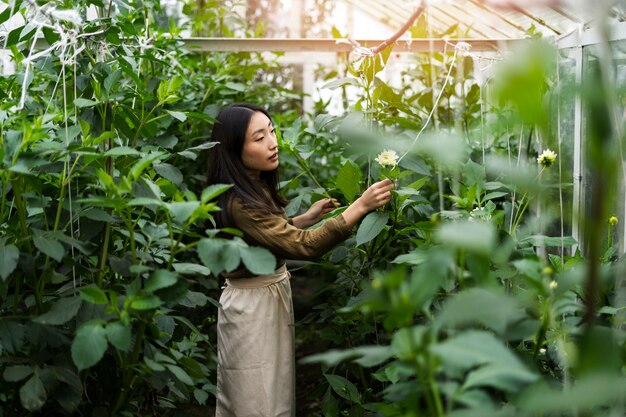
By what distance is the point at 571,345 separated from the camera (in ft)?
5.09

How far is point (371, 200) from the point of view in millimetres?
2221

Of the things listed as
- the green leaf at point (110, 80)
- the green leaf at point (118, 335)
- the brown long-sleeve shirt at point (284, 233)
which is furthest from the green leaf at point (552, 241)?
the green leaf at point (110, 80)

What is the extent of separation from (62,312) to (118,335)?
214 mm

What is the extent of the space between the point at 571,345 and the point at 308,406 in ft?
7.50

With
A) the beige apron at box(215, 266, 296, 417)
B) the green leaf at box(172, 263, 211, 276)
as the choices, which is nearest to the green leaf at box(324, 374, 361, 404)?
the beige apron at box(215, 266, 296, 417)

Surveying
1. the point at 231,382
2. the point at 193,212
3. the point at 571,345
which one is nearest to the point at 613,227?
the point at 571,345

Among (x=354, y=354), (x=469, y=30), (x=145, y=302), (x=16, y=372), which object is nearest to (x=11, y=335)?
(x=16, y=372)

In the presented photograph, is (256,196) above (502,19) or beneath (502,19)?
beneath

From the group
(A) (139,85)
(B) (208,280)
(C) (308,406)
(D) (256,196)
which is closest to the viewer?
(A) (139,85)

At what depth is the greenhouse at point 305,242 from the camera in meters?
1.01

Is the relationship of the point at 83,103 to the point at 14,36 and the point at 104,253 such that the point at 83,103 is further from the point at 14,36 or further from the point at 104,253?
the point at 104,253

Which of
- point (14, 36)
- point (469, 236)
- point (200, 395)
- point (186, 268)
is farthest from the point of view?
point (200, 395)

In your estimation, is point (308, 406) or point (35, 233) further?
point (308, 406)

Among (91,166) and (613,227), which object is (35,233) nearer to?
A: (91,166)
